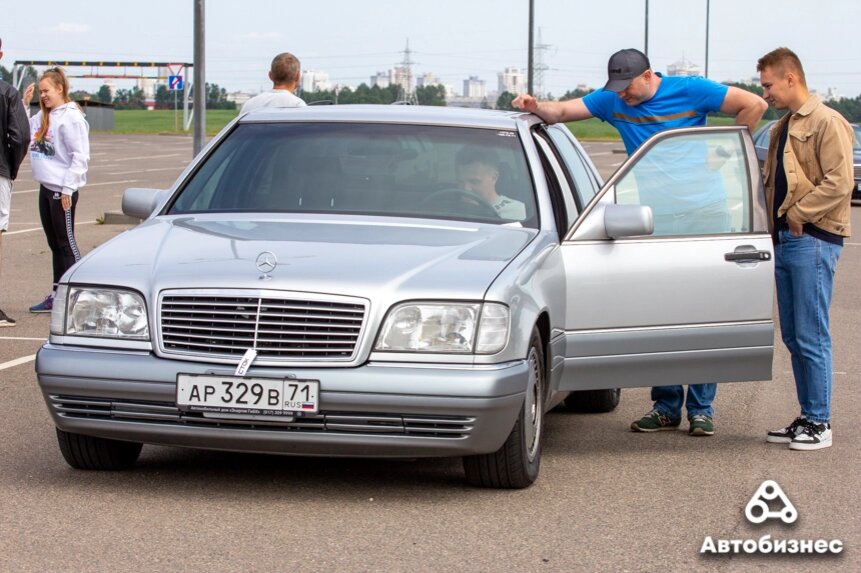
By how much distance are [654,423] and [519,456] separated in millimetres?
1759

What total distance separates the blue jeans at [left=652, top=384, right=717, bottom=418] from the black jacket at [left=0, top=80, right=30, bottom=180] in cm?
543

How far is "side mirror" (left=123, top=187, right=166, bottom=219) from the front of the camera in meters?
6.95

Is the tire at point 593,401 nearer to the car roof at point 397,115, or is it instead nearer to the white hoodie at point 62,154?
the car roof at point 397,115

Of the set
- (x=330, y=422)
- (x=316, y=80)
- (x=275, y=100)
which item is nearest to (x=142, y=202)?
(x=330, y=422)

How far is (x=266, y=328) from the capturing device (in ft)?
17.7

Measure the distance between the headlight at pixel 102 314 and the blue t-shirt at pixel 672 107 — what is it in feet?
9.45

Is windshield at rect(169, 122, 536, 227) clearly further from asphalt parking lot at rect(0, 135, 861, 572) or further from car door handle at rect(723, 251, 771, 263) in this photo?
asphalt parking lot at rect(0, 135, 861, 572)

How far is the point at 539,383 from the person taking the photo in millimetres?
6016

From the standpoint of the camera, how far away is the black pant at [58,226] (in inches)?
433

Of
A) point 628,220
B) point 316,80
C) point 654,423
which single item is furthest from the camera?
point 316,80

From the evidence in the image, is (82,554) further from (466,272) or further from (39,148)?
(39,148)

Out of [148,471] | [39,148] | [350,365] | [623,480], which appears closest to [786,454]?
[623,480]

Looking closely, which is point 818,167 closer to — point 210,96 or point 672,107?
point 672,107

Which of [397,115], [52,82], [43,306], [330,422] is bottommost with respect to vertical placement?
[43,306]
